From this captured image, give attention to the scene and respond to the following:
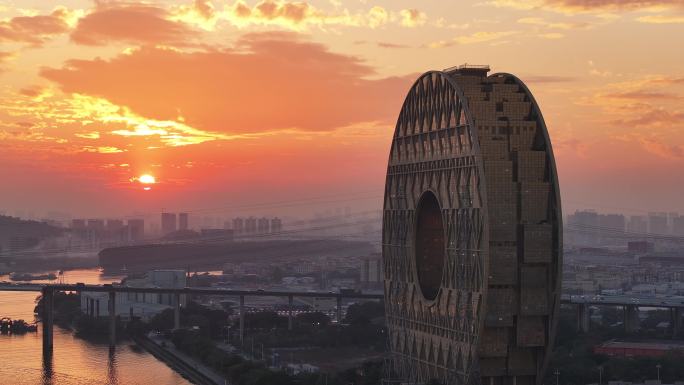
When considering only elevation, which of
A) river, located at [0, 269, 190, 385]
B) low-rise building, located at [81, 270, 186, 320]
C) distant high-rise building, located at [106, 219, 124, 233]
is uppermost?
distant high-rise building, located at [106, 219, 124, 233]

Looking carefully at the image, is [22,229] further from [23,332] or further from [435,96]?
[435,96]

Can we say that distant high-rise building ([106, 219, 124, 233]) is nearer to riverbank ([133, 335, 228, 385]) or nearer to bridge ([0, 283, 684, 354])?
bridge ([0, 283, 684, 354])

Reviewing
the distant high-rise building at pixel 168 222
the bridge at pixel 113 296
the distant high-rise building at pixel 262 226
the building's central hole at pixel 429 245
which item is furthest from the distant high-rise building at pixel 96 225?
the building's central hole at pixel 429 245

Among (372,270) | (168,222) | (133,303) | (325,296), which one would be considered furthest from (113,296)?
(168,222)

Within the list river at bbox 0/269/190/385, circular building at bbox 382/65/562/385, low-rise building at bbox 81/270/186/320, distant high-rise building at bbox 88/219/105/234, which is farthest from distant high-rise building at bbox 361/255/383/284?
distant high-rise building at bbox 88/219/105/234

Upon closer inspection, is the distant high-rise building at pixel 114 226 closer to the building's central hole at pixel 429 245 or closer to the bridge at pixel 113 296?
the bridge at pixel 113 296

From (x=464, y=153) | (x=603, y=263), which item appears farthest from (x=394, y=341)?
(x=603, y=263)

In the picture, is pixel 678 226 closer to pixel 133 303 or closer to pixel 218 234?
pixel 218 234
